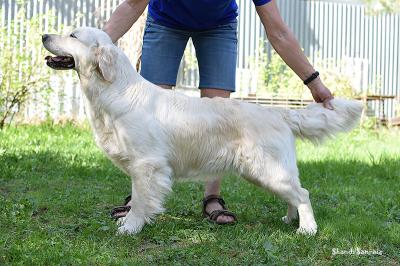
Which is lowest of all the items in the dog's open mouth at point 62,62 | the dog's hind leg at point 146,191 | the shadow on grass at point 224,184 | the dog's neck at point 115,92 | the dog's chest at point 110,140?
the shadow on grass at point 224,184

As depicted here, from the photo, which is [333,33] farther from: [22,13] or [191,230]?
[191,230]

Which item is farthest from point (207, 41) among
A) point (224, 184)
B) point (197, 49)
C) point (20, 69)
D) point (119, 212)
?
point (20, 69)

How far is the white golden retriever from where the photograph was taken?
3.77 meters

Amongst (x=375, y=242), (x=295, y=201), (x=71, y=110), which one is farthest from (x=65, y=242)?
(x=71, y=110)

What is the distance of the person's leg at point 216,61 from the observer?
436cm

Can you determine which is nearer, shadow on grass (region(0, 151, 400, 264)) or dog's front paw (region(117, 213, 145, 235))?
shadow on grass (region(0, 151, 400, 264))

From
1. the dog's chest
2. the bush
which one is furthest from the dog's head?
the bush

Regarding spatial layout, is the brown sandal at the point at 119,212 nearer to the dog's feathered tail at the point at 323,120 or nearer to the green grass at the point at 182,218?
the green grass at the point at 182,218

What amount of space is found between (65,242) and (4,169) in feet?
8.56

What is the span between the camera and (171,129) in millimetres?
3834

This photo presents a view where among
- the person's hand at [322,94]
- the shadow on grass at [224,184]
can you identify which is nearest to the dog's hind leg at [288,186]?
the shadow on grass at [224,184]

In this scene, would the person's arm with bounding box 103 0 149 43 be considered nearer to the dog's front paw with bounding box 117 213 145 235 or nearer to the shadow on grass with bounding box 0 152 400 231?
the dog's front paw with bounding box 117 213 145 235

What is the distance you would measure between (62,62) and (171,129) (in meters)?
0.84

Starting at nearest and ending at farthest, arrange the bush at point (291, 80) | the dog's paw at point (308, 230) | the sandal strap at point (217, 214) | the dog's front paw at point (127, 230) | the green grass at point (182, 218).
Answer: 1. the green grass at point (182, 218)
2. the dog's front paw at point (127, 230)
3. the dog's paw at point (308, 230)
4. the sandal strap at point (217, 214)
5. the bush at point (291, 80)
